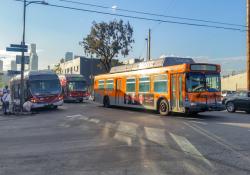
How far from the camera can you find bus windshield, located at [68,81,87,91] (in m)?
40.8

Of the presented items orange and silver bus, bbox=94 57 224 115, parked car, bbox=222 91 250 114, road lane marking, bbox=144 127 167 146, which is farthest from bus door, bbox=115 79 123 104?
road lane marking, bbox=144 127 167 146

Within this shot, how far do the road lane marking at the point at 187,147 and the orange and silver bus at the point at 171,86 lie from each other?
680cm

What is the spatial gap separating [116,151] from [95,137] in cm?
265

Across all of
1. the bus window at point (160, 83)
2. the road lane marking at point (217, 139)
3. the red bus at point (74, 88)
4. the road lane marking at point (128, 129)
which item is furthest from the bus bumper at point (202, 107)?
the red bus at point (74, 88)

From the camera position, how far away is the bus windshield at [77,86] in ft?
134

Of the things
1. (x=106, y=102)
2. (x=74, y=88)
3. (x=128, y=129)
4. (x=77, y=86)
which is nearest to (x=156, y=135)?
(x=128, y=129)

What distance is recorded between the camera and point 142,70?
916 inches

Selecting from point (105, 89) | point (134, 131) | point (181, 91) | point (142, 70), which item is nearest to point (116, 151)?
point (134, 131)

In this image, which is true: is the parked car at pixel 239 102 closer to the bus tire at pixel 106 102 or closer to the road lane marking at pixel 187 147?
the bus tire at pixel 106 102

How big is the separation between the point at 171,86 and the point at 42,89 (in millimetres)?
10935

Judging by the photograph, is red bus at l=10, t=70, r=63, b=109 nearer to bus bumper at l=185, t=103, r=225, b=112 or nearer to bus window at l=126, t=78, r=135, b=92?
bus window at l=126, t=78, r=135, b=92

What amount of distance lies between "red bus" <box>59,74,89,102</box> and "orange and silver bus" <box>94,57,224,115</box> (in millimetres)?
14786

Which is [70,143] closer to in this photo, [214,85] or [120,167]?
[120,167]

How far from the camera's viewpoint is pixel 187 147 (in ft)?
32.6
